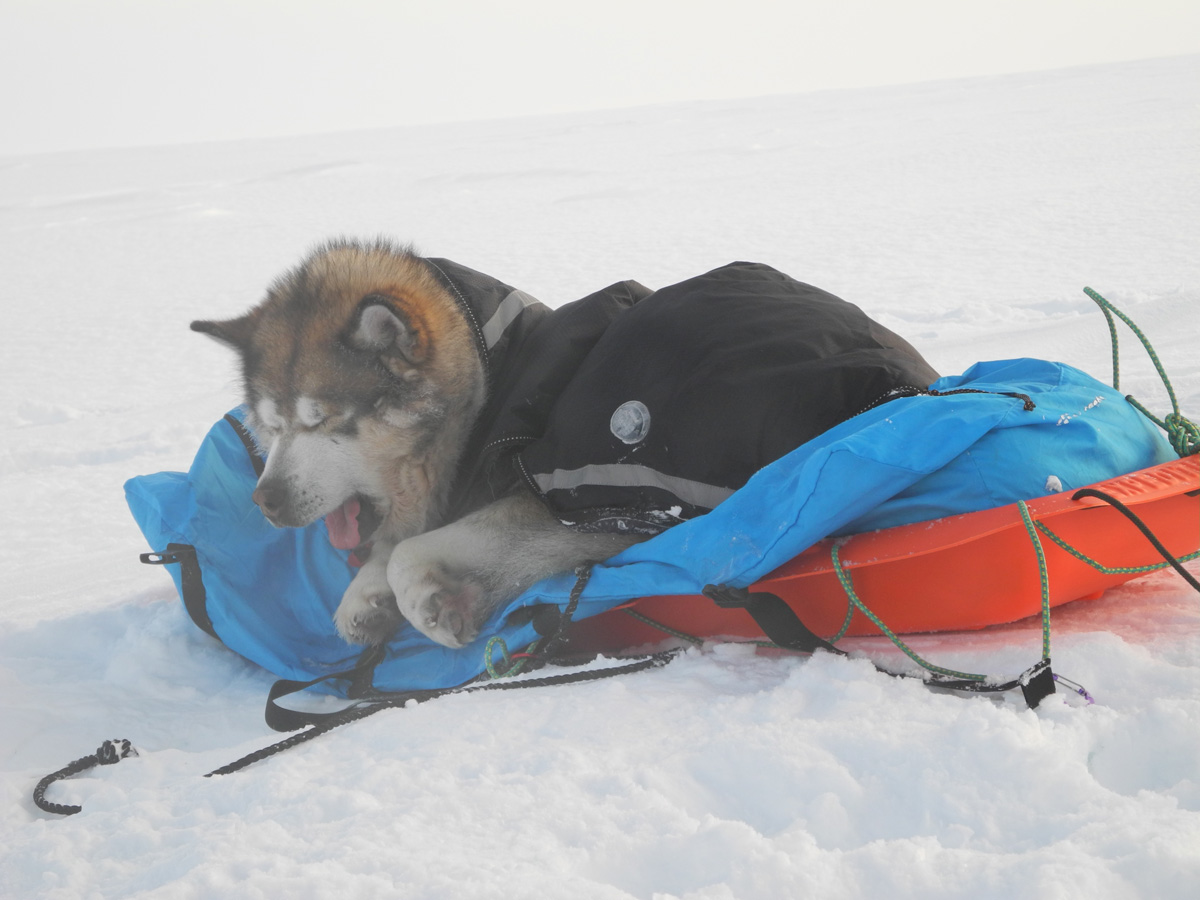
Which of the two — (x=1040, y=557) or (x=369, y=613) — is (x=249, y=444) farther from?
(x=1040, y=557)

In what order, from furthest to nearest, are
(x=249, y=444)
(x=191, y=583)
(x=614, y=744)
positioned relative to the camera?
(x=249, y=444) → (x=191, y=583) → (x=614, y=744)

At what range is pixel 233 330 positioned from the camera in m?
2.84

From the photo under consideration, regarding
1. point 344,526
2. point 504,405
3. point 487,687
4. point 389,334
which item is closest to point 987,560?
point 487,687

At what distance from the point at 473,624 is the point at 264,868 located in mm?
1109

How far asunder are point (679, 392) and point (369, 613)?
3.67 feet

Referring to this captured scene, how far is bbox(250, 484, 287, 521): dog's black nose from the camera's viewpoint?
101 inches

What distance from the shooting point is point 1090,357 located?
4.61m

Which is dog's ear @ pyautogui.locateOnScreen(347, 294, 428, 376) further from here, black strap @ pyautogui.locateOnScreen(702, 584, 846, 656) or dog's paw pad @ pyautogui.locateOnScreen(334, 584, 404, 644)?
black strap @ pyautogui.locateOnScreen(702, 584, 846, 656)

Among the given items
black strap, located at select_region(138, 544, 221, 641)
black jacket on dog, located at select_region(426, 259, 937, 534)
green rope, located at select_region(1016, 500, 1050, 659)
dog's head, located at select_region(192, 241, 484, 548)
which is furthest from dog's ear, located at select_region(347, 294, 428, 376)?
green rope, located at select_region(1016, 500, 1050, 659)

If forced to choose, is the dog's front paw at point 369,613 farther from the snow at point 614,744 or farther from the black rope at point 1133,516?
the black rope at point 1133,516

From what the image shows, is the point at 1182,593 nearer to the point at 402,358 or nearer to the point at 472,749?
the point at 472,749

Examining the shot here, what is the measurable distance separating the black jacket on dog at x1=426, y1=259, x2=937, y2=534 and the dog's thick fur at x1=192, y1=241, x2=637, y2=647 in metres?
0.15

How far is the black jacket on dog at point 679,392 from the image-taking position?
2115 millimetres

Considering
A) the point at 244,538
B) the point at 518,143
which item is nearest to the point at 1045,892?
the point at 244,538
